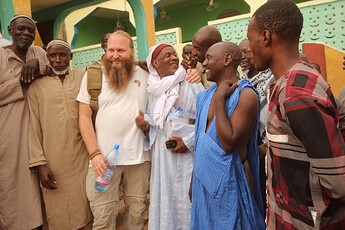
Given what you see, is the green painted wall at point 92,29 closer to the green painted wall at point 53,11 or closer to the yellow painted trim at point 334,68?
the green painted wall at point 53,11

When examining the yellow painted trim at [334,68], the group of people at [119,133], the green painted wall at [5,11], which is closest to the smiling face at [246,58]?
the group of people at [119,133]

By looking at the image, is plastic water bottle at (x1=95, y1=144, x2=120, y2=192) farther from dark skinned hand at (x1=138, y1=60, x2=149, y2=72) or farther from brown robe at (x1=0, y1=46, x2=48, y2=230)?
dark skinned hand at (x1=138, y1=60, x2=149, y2=72)

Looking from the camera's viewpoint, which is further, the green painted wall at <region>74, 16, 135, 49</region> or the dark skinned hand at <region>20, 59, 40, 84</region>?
the green painted wall at <region>74, 16, 135, 49</region>

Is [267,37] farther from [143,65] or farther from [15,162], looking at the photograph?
[15,162]

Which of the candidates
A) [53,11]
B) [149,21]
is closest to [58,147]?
[149,21]

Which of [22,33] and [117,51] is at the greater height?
[22,33]

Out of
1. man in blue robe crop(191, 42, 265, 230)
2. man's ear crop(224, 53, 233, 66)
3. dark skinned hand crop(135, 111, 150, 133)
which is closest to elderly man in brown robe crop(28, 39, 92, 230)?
dark skinned hand crop(135, 111, 150, 133)

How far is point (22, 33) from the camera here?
9.94 feet

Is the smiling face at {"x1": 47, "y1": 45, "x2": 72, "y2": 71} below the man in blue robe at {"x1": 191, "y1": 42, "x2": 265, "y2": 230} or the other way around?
the other way around

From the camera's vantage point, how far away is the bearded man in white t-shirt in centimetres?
277

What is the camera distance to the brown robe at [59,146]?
281 centimetres

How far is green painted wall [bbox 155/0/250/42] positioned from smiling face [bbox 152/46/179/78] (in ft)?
32.4

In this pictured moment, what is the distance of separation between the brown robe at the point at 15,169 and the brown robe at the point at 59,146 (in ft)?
0.39

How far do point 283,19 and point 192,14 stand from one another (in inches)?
475
